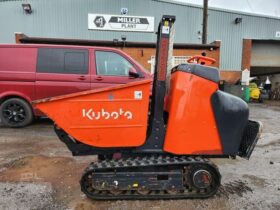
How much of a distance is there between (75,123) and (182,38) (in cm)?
1913

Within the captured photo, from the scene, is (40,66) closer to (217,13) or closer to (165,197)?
(165,197)

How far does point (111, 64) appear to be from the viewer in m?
6.72

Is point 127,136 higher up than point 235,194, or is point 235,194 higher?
point 127,136

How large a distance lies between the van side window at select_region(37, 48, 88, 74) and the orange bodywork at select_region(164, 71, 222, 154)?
12.9ft

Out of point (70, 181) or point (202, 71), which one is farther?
point (70, 181)

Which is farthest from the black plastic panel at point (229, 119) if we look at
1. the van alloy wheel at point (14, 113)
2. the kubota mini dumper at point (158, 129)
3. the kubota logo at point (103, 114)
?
the van alloy wheel at point (14, 113)

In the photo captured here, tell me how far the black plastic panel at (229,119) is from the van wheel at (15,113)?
16.4 ft

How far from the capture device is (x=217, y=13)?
21297mm

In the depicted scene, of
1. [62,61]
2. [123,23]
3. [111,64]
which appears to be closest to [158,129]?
[111,64]

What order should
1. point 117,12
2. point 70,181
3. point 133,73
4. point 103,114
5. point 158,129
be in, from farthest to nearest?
point 117,12
point 133,73
point 70,181
point 158,129
point 103,114

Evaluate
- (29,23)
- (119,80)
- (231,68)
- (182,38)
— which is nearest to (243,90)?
(231,68)

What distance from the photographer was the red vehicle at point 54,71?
6.68 metres

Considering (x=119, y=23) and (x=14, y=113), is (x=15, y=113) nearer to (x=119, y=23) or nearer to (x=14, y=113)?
(x=14, y=113)

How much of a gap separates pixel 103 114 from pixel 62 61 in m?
4.10
